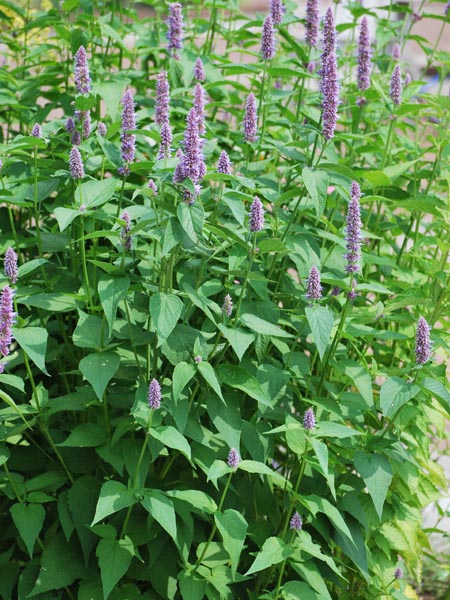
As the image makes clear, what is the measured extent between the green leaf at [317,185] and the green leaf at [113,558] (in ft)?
4.40

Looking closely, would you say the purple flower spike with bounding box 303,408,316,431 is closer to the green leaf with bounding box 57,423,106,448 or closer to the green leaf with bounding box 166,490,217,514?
the green leaf with bounding box 166,490,217,514

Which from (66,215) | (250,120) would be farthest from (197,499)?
(250,120)

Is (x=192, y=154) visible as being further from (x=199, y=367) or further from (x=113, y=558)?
(x=113, y=558)

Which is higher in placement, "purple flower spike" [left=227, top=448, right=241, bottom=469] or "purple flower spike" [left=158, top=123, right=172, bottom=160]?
"purple flower spike" [left=158, top=123, right=172, bottom=160]

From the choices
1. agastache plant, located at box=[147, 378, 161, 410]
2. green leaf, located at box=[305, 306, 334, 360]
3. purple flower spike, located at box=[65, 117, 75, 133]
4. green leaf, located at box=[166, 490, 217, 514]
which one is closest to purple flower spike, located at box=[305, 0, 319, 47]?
purple flower spike, located at box=[65, 117, 75, 133]

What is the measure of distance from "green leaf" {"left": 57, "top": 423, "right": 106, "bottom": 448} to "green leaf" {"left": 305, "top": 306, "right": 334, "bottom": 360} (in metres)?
0.85

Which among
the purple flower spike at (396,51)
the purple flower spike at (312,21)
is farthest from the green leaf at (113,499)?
the purple flower spike at (396,51)

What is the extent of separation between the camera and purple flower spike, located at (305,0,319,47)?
3521 mm

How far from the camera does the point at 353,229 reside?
2.93m

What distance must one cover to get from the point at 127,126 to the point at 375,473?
1.52m

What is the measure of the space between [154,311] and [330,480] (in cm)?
85

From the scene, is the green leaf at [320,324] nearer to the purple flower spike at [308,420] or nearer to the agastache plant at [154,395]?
the purple flower spike at [308,420]

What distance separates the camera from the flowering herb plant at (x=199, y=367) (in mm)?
2781

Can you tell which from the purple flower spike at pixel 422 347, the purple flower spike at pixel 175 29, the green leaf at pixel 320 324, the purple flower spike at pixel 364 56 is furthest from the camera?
the purple flower spike at pixel 175 29
